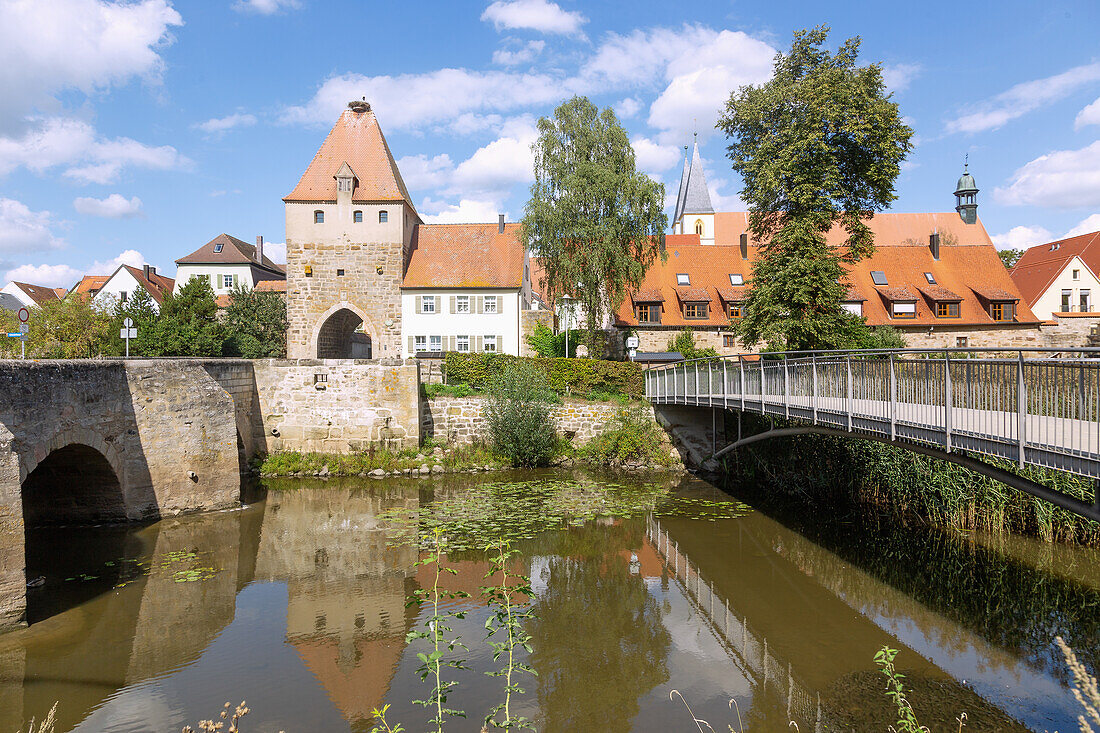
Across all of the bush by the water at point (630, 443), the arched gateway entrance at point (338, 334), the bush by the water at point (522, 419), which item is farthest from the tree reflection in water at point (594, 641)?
A: the arched gateway entrance at point (338, 334)

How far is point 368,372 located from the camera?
2088 cm

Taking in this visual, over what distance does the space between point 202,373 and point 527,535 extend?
917cm

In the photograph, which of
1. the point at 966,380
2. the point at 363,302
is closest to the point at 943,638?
the point at 966,380

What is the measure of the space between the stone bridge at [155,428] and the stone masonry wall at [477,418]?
1403mm

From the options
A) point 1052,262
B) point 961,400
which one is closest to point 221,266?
point 961,400

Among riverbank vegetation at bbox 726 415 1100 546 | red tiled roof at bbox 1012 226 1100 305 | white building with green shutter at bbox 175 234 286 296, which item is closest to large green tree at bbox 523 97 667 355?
riverbank vegetation at bbox 726 415 1100 546

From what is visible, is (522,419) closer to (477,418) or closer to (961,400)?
(477,418)

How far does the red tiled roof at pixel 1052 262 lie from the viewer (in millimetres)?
37969

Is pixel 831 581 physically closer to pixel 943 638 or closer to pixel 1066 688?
pixel 943 638

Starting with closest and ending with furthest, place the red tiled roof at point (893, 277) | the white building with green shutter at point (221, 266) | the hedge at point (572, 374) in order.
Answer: the hedge at point (572, 374)
the red tiled roof at point (893, 277)
the white building with green shutter at point (221, 266)

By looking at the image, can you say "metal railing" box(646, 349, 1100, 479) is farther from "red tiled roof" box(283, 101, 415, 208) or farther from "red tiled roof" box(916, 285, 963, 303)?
"red tiled roof" box(283, 101, 415, 208)

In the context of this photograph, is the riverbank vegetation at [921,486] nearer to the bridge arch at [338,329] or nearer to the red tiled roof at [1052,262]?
the bridge arch at [338,329]

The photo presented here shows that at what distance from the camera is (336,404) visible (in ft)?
68.6

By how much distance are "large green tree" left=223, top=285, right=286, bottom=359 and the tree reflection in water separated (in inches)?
1139
